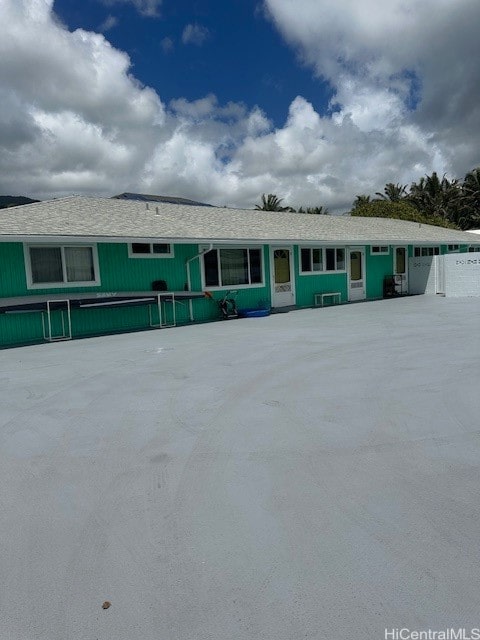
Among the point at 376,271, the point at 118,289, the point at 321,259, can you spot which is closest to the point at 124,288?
the point at 118,289

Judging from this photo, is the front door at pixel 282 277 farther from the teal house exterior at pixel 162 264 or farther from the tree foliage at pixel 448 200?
the tree foliage at pixel 448 200

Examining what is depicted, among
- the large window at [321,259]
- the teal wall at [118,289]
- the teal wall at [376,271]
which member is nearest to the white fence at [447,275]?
the teal wall at [376,271]

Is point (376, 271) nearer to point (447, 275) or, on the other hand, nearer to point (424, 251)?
point (447, 275)

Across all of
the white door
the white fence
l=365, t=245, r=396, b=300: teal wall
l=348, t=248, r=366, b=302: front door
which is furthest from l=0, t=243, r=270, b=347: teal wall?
the white fence

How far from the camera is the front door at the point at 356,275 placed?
672 inches

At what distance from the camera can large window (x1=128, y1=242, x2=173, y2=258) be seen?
11.6 metres

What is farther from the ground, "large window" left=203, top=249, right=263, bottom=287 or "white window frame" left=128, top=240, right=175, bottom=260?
"white window frame" left=128, top=240, right=175, bottom=260

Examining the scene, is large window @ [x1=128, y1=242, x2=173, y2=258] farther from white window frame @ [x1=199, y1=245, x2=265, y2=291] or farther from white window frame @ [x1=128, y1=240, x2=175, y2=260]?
white window frame @ [x1=199, y1=245, x2=265, y2=291]

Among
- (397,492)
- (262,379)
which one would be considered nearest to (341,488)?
(397,492)

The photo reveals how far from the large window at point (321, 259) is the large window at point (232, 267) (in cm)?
207

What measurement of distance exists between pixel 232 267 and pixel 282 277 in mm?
2145

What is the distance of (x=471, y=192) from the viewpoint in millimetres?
38000

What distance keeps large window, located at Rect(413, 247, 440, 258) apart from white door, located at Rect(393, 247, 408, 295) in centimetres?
82

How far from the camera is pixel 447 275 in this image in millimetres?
17156
